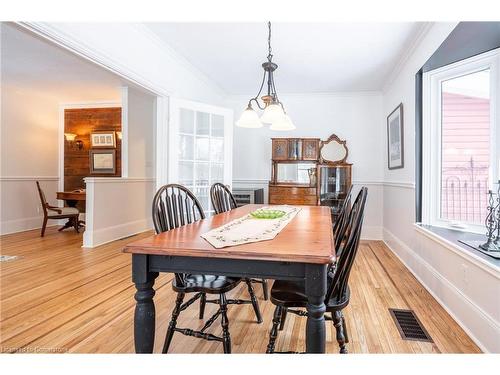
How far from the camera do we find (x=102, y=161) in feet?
19.7

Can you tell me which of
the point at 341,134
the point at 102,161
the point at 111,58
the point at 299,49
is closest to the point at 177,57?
the point at 111,58

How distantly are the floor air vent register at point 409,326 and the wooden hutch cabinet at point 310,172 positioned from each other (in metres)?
2.60

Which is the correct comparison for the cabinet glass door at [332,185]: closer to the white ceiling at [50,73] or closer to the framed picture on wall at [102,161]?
the white ceiling at [50,73]

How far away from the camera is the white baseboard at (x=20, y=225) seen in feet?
16.7

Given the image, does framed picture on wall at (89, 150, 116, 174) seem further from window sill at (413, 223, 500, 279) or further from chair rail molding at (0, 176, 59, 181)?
window sill at (413, 223, 500, 279)

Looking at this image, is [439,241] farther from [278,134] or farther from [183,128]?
[278,134]

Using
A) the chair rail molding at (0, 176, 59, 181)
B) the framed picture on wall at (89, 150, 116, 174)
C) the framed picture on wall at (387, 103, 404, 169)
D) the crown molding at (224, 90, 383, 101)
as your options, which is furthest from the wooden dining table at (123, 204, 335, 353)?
the chair rail molding at (0, 176, 59, 181)

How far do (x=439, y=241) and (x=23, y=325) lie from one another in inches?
121

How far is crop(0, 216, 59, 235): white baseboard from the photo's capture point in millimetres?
5098

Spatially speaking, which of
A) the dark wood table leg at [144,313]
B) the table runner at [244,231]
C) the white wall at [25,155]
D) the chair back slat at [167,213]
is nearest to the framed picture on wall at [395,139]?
the table runner at [244,231]

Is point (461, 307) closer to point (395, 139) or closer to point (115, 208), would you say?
point (395, 139)

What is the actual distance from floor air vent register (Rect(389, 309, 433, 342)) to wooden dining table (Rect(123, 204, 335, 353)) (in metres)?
1.04

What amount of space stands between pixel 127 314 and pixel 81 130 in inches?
199

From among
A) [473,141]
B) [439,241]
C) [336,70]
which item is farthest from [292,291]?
[336,70]
